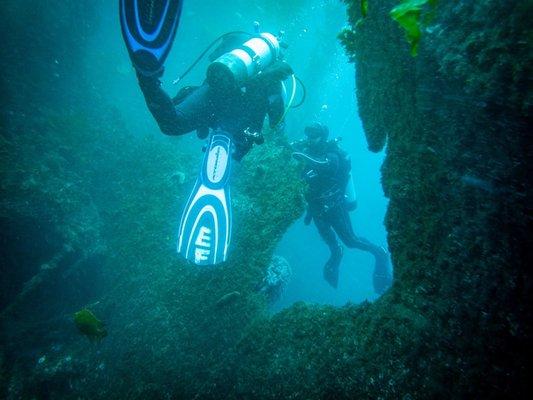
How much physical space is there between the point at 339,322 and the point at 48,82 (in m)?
10.8

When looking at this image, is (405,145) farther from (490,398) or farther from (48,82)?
(48,82)

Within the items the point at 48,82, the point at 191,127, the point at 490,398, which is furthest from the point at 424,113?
the point at 48,82

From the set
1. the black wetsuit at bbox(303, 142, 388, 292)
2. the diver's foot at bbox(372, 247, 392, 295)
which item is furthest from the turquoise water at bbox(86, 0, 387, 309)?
the diver's foot at bbox(372, 247, 392, 295)

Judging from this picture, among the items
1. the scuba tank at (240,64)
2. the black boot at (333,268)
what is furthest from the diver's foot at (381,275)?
the scuba tank at (240,64)

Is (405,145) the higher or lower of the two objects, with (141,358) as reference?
higher

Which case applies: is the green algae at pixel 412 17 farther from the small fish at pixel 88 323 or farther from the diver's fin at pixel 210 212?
the small fish at pixel 88 323

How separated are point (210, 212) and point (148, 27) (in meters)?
2.38

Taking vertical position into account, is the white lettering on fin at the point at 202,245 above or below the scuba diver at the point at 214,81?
below

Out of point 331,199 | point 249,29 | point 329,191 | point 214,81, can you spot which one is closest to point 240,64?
point 214,81

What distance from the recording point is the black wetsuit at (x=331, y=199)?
7.52m

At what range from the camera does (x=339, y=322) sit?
96.1 inches

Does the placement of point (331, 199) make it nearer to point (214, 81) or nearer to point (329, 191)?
point (329, 191)

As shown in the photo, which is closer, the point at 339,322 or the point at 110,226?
the point at 339,322

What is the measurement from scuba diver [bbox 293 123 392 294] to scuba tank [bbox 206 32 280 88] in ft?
→ 9.47
